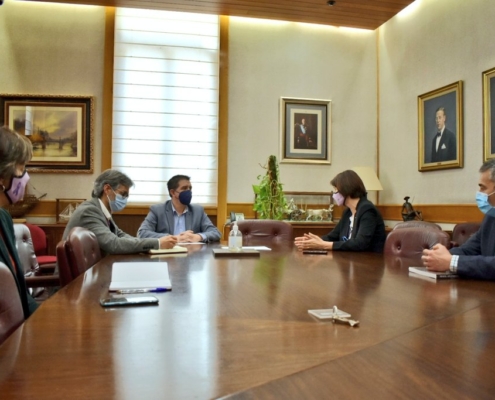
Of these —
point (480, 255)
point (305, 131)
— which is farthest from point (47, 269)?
point (305, 131)

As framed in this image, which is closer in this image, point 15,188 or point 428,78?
point 15,188

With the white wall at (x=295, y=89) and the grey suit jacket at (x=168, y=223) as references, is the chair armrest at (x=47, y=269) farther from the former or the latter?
the white wall at (x=295, y=89)

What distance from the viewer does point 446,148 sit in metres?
4.52

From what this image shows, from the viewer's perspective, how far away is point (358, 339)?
0.89 m

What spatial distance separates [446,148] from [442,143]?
82 millimetres

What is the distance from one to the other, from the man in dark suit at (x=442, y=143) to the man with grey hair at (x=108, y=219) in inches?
124

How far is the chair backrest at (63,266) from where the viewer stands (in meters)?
1.85

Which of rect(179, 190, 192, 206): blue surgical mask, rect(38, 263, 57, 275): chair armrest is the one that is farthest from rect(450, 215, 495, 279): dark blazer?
rect(38, 263, 57, 275): chair armrest

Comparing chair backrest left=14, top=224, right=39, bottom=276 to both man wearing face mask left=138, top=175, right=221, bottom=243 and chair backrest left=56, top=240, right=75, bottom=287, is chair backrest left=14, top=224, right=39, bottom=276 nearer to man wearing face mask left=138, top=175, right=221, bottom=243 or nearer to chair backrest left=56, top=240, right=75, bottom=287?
man wearing face mask left=138, top=175, right=221, bottom=243

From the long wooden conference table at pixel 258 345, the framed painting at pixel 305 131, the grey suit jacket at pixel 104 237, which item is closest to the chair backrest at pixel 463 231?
the framed painting at pixel 305 131

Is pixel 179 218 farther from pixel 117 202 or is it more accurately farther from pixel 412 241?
pixel 412 241

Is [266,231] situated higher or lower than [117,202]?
lower

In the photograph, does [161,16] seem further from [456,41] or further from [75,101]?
[456,41]

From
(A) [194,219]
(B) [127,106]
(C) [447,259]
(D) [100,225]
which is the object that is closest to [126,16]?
(B) [127,106]
